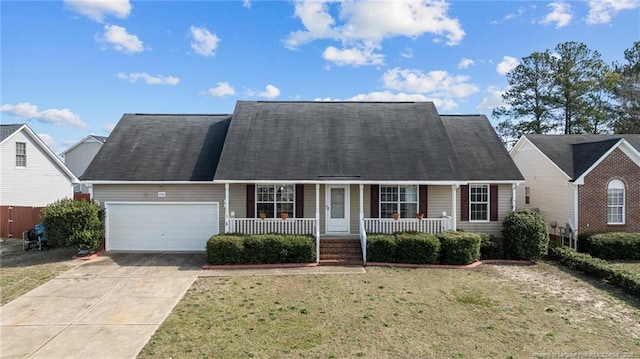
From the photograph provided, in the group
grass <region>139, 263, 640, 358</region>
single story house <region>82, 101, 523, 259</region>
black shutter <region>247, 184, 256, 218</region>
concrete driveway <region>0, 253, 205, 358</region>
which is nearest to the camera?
grass <region>139, 263, 640, 358</region>

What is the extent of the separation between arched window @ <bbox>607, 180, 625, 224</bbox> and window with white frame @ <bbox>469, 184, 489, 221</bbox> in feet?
16.8

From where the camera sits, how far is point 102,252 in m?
13.6

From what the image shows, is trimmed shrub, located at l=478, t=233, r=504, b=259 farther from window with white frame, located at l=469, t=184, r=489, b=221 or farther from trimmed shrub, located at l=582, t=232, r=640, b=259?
trimmed shrub, located at l=582, t=232, r=640, b=259

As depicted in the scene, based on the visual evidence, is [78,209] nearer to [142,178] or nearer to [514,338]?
[142,178]

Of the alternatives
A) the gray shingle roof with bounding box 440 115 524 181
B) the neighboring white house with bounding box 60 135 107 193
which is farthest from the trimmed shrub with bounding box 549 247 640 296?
the neighboring white house with bounding box 60 135 107 193

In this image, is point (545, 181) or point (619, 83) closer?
point (545, 181)

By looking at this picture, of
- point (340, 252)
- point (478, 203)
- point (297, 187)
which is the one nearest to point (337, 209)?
point (297, 187)

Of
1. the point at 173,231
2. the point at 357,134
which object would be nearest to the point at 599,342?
the point at 357,134

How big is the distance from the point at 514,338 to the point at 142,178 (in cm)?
1291

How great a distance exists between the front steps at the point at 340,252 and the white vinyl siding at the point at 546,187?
917cm

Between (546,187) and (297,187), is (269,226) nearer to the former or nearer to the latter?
(297,187)

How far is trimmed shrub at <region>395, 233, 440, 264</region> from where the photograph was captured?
11844mm

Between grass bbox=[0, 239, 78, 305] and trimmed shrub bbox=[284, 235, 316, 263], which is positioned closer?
grass bbox=[0, 239, 78, 305]

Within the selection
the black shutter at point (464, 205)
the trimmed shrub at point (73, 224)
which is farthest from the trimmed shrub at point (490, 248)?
the trimmed shrub at point (73, 224)
